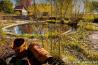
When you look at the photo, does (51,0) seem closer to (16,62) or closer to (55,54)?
(55,54)

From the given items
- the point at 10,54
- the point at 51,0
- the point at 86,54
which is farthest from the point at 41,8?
the point at 86,54

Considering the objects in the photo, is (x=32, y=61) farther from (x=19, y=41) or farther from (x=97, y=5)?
(x=97, y=5)

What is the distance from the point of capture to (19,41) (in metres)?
5.86

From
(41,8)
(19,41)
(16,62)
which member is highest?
(41,8)

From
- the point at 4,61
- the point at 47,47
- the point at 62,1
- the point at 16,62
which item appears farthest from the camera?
the point at 47,47

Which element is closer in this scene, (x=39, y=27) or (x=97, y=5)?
(x=39, y=27)

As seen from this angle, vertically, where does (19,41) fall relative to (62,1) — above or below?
below

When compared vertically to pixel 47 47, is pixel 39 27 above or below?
above

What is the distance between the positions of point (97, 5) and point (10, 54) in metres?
23.3

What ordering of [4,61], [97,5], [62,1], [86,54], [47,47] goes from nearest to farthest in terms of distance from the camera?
[4,61], [62,1], [47,47], [86,54], [97,5]

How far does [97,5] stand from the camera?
2788 centimetres

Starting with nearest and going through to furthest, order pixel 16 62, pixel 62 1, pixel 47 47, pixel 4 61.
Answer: pixel 16 62
pixel 4 61
pixel 62 1
pixel 47 47

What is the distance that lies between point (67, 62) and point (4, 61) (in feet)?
5.30

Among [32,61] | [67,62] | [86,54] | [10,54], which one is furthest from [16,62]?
[86,54]
